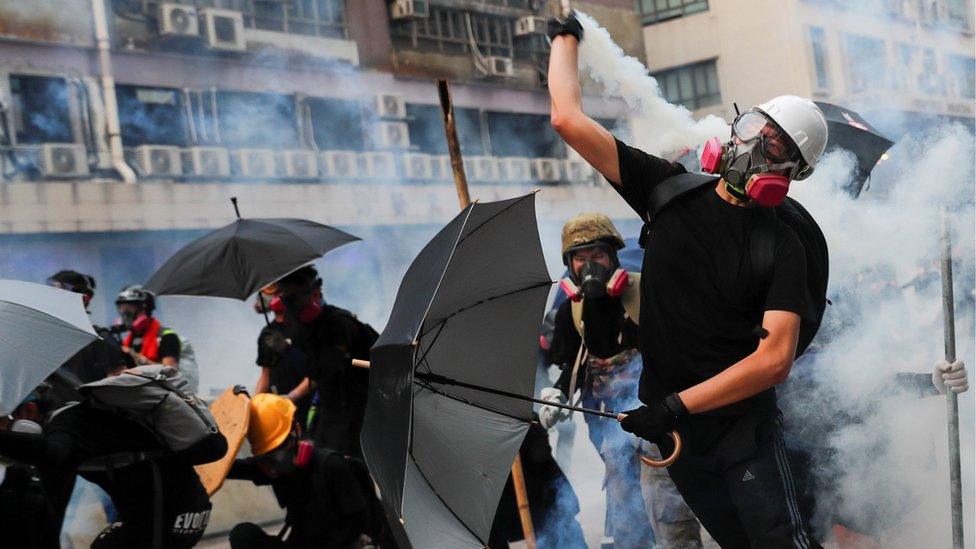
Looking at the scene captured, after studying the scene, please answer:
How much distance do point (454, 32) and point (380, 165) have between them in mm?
2770

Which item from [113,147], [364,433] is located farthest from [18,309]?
[113,147]

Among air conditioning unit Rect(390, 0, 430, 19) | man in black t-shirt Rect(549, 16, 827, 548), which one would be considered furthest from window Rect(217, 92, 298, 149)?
man in black t-shirt Rect(549, 16, 827, 548)

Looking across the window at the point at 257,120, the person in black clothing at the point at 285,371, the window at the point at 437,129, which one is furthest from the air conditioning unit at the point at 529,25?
the person in black clothing at the point at 285,371

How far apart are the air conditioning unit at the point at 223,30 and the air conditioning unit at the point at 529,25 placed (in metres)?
4.64

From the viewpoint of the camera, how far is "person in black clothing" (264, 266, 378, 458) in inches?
239

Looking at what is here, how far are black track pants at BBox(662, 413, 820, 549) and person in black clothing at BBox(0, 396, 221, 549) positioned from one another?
2052mm

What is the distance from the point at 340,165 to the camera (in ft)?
48.2

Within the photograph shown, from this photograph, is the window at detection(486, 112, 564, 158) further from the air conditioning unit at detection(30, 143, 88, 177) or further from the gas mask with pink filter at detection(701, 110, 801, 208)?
the gas mask with pink filter at detection(701, 110, 801, 208)

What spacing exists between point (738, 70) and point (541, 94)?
11.7 ft

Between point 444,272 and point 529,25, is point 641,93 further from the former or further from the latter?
point 529,25

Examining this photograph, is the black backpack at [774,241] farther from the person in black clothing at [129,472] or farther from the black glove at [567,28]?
the person in black clothing at [129,472]

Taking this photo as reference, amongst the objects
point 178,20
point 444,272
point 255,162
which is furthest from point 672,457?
point 178,20

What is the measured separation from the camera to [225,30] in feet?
45.5

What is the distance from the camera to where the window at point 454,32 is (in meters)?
16.0
